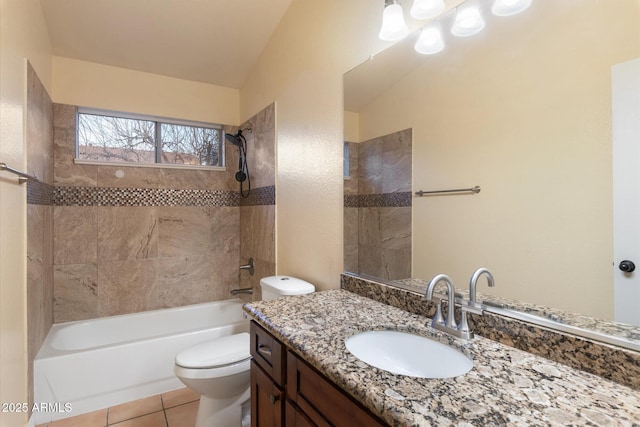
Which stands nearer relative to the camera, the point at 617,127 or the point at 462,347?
the point at 617,127

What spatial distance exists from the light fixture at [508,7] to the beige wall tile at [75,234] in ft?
9.91

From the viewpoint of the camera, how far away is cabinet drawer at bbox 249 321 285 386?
112cm

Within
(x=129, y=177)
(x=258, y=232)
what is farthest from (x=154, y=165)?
(x=258, y=232)

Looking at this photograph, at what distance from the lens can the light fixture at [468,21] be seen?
1.11m

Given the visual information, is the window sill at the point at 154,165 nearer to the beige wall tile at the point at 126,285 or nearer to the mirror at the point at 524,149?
the beige wall tile at the point at 126,285

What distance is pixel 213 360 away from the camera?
1703mm

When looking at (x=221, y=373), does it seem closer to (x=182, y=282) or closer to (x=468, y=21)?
(x=182, y=282)

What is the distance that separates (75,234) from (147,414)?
5.03 feet

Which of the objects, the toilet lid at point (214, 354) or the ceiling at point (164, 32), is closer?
the toilet lid at point (214, 354)

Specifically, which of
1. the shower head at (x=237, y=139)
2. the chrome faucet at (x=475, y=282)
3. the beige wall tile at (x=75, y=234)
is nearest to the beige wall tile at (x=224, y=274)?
the beige wall tile at (x=75, y=234)

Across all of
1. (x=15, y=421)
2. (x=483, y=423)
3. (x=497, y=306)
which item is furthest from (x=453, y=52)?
(x=15, y=421)

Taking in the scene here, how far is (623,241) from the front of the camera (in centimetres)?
79

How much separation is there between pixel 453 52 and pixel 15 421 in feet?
8.64

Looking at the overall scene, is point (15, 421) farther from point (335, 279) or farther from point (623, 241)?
point (623, 241)
